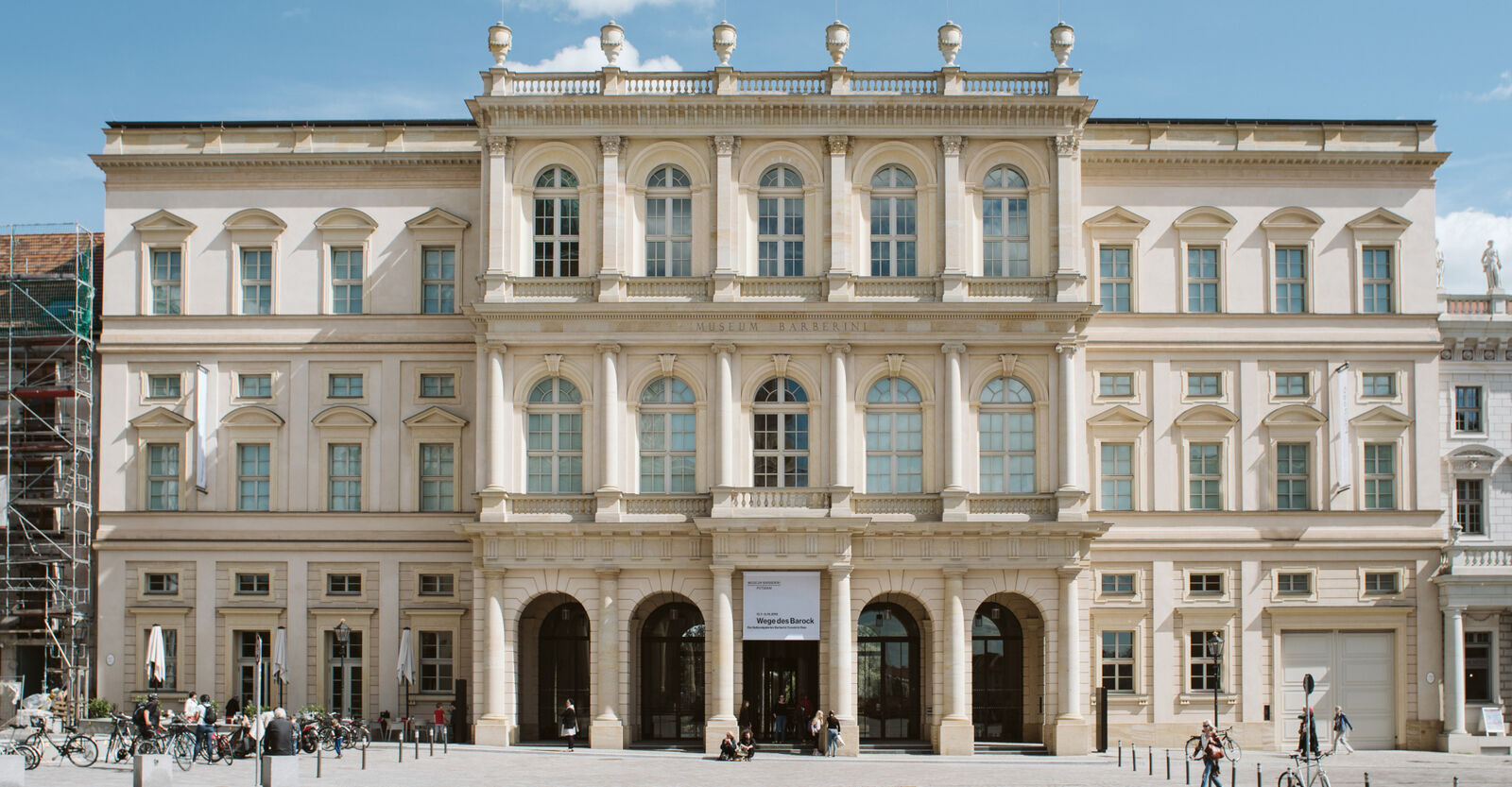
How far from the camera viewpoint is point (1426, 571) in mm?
49156

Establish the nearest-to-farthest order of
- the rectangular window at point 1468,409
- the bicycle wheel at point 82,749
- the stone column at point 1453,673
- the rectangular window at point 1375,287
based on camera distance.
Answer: the bicycle wheel at point 82,749, the stone column at point 1453,673, the rectangular window at point 1375,287, the rectangular window at point 1468,409

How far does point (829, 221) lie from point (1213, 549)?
15801mm

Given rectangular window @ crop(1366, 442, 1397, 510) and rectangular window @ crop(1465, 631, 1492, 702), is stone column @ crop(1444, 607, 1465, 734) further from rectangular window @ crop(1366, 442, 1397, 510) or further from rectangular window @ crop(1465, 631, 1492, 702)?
rectangular window @ crop(1366, 442, 1397, 510)

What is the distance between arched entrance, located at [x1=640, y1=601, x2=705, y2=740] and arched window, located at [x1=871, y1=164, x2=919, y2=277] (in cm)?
1229

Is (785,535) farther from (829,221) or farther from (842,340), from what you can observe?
(829,221)

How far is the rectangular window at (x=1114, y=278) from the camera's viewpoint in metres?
49.7

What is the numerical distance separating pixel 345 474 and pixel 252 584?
449cm

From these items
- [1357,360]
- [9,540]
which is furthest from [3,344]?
[1357,360]

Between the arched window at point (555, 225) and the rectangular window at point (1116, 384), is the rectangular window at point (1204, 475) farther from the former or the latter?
the arched window at point (555, 225)

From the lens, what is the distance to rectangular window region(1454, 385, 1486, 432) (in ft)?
171

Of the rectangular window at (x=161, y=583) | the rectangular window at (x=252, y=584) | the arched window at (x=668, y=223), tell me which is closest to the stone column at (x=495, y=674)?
the rectangular window at (x=252, y=584)

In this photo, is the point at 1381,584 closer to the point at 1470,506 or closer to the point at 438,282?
the point at 1470,506

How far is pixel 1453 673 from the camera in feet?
158

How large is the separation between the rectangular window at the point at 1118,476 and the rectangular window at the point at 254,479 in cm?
2646
